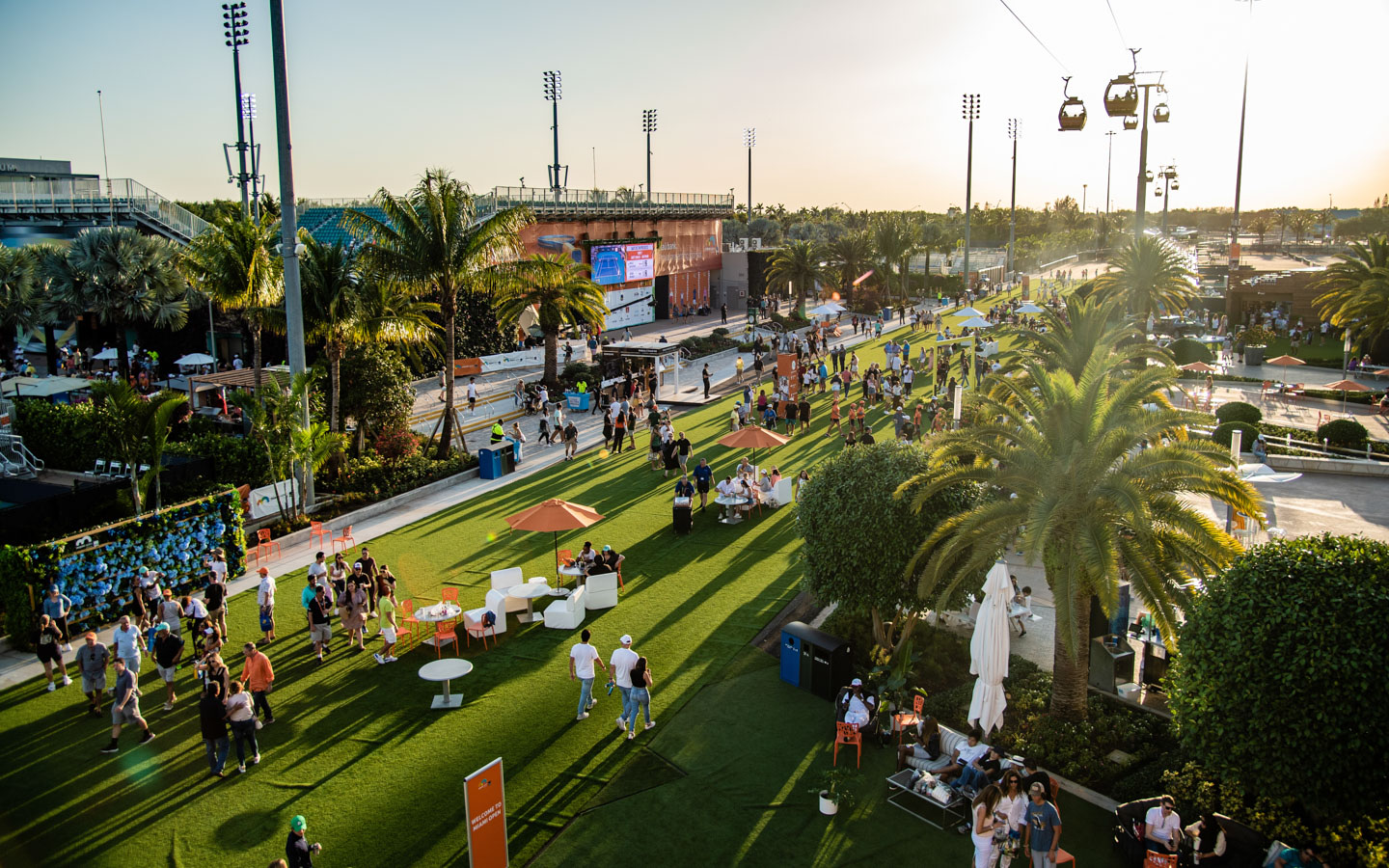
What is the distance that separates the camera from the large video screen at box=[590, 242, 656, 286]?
175 feet

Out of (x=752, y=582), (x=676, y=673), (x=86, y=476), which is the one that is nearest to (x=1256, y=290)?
(x=752, y=582)

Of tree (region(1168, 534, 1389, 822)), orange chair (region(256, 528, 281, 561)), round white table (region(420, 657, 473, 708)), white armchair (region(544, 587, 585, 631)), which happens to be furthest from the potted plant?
orange chair (region(256, 528, 281, 561))

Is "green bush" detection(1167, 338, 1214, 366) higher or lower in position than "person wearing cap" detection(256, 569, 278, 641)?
higher

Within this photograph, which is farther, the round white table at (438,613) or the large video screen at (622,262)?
the large video screen at (622,262)

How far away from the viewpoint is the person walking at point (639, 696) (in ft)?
40.1

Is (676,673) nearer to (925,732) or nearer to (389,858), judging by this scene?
(925,732)

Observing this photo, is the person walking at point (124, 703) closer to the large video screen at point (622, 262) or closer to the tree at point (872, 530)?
the tree at point (872, 530)

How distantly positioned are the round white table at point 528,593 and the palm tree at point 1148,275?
28.3m

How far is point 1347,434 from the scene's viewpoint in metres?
26.1

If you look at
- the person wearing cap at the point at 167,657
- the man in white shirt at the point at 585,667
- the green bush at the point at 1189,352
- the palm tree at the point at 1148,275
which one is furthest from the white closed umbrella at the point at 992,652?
the green bush at the point at 1189,352

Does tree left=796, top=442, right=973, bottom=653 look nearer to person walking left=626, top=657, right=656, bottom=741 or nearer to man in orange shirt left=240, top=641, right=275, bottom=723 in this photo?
person walking left=626, top=657, right=656, bottom=741

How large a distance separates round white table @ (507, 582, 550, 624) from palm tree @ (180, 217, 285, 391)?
1291cm

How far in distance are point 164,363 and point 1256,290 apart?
186 feet

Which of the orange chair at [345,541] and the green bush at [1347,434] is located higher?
the green bush at [1347,434]
